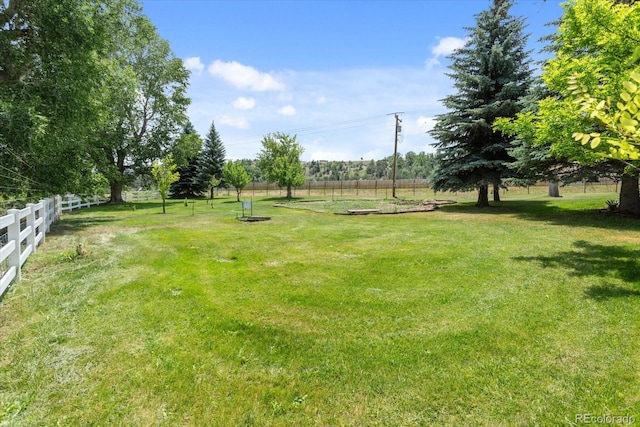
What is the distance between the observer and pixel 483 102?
54.5ft

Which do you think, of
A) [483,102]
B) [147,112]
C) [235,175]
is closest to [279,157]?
[235,175]

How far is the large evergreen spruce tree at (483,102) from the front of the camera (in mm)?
15898

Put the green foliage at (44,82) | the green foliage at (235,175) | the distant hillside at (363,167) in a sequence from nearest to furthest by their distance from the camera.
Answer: the green foliage at (44,82)
the green foliage at (235,175)
the distant hillside at (363,167)

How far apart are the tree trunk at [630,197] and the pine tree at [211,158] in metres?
34.2

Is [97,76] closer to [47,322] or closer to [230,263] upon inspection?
[230,263]

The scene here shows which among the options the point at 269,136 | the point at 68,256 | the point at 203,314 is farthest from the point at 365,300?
the point at 269,136

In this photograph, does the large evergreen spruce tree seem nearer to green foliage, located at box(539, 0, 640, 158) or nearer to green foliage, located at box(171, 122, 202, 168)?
green foliage, located at box(539, 0, 640, 158)

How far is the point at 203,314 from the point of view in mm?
4152

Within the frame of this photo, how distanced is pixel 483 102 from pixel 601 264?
12942mm

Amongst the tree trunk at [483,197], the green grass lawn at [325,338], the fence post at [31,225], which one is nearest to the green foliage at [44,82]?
the fence post at [31,225]

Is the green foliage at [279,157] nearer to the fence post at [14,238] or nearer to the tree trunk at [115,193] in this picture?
the tree trunk at [115,193]

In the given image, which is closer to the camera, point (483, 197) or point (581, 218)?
point (581, 218)

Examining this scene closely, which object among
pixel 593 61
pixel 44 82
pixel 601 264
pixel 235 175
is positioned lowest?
pixel 601 264

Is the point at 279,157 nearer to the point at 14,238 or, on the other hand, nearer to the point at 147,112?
the point at 147,112
